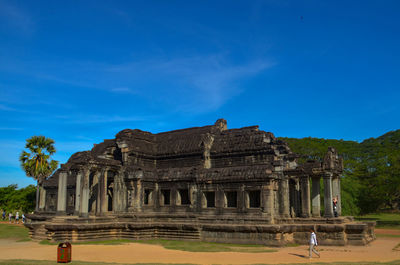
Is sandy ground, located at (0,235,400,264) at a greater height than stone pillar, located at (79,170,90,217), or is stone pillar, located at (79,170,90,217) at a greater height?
stone pillar, located at (79,170,90,217)

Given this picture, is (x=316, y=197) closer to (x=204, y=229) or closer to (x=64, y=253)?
(x=204, y=229)

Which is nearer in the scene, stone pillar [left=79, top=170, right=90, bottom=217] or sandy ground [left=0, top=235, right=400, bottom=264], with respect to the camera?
sandy ground [left=0, top=235, right=400, bottom=264]

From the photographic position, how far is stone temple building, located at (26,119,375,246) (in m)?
23.0

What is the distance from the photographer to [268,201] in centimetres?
2306

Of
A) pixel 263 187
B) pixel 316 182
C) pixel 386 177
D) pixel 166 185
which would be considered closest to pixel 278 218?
pixel 263 187

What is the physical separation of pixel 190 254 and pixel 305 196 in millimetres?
9546

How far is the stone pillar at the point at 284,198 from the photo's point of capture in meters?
24.3

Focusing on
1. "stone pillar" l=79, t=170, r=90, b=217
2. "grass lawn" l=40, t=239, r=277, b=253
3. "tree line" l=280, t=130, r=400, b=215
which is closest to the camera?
"grass lawn" l=40, t=239, r=277, b=253

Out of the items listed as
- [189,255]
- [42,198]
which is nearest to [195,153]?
[189,255]

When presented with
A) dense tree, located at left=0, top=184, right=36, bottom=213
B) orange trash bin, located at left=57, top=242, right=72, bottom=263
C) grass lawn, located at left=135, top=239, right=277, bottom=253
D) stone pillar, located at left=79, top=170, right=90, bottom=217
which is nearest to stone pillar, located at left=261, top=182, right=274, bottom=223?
grass lawn, located at left=135, top=239, right=277, bottom=253

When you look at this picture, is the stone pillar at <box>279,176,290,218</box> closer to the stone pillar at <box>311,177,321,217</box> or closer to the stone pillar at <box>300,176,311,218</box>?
the stone pillar at <box>300,176,311,218</box>

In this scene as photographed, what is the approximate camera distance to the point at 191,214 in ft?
85.8

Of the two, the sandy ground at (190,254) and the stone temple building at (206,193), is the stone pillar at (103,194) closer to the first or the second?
the stone temple building at (206,193)

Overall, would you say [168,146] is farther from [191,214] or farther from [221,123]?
[191,214]
